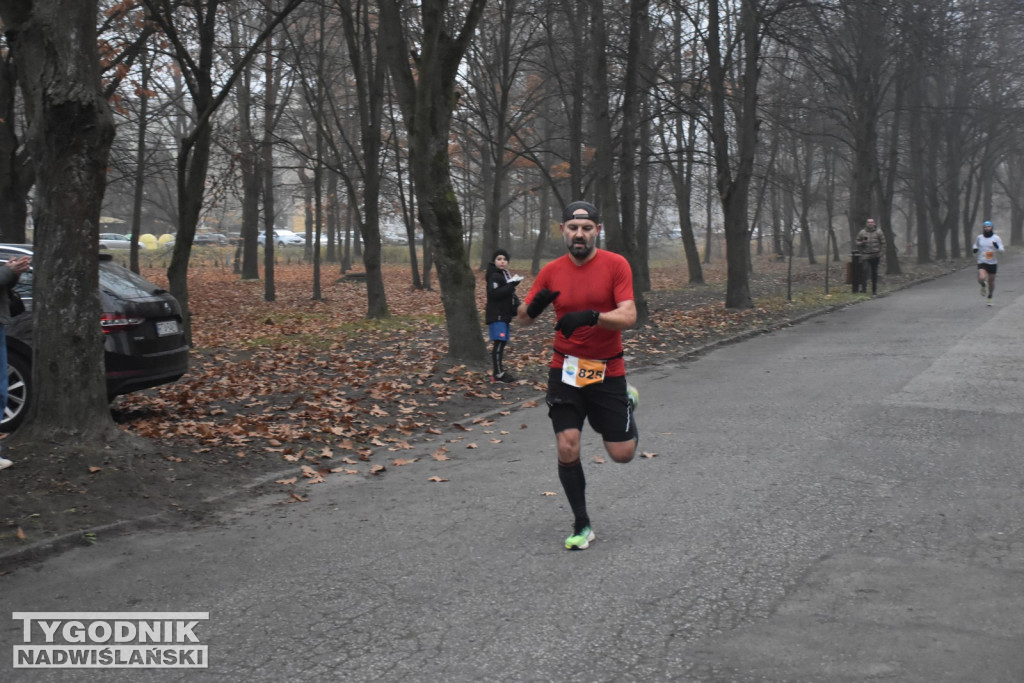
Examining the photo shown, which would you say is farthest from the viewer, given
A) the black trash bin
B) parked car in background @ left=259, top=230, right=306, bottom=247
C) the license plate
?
parked car in background @ left=259, top=230, right=306, bottom=247

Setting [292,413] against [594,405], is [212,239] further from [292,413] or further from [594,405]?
[594,405]

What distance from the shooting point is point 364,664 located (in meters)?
4.33

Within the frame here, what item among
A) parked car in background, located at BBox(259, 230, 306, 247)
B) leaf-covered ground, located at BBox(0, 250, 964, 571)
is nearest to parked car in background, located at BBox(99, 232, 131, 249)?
parked car in background, located at BBox(259, 230, 306, 247)

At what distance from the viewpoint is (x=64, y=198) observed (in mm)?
7613

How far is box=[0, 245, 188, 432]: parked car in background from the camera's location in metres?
9.56

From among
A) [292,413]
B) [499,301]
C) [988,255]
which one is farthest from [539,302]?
[988,255]

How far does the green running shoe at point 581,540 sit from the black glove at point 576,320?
1.13 metres

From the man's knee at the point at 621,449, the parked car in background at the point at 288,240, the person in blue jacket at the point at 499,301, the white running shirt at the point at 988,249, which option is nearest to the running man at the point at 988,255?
the white running shirt at the point at 988,249

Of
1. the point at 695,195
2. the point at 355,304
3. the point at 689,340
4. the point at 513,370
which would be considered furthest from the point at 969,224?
the point at 513,370

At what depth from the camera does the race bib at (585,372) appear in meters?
5.93

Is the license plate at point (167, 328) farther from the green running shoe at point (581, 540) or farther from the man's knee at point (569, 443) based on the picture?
the green running shoe at point (581, 540)

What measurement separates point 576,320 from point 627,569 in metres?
1.34

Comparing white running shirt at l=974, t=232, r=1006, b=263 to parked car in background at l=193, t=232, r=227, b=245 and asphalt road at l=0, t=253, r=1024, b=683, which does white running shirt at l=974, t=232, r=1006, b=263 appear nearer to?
asphalt road at l=0, t=253, r=1024, b=683

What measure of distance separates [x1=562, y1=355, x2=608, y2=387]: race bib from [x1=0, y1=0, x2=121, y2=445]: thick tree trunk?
12.8 ft
